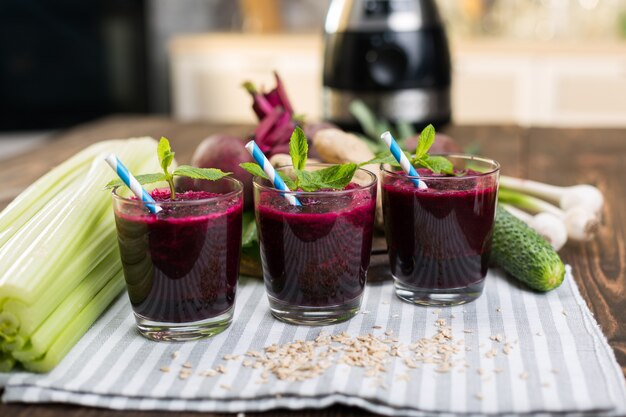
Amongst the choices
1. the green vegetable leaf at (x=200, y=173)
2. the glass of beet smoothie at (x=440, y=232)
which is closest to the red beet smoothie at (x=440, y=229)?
the glass of beet smoothie at (x=440, y=232)

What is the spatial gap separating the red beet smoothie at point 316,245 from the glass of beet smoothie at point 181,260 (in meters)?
0.05

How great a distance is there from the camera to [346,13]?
6.36 feet

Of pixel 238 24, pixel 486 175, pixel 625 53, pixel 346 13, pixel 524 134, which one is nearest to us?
pixel 486 175

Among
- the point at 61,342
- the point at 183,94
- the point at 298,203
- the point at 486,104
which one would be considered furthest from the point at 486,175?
the point at 183,94

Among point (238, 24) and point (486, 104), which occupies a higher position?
point (238, 24)

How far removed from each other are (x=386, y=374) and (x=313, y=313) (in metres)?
0.17

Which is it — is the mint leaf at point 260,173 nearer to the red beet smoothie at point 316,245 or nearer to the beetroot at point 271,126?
the red beet smoothie at point 316,245

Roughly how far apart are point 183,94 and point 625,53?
2.06 meters

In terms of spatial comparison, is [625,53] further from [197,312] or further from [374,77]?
[197,312]

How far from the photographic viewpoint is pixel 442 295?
1.05 meters

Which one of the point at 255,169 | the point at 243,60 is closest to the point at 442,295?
the point at 255,169

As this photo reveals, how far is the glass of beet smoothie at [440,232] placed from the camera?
40.2 inches

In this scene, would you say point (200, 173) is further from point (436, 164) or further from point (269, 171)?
point (436, 164)

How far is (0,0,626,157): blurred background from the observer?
3.75 metres
